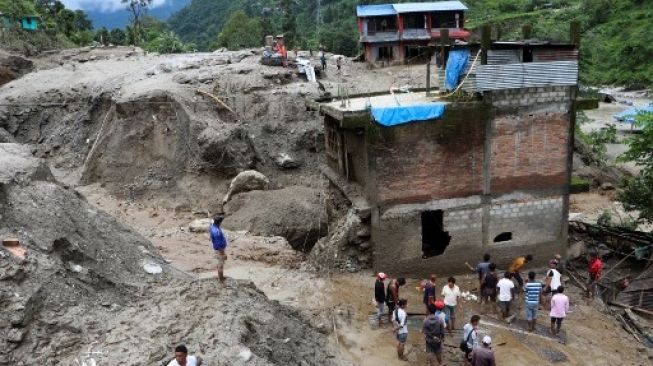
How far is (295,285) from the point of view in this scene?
15.7 meters

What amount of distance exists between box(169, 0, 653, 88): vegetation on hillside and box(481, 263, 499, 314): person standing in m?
29.9

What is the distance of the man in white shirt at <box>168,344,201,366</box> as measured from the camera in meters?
8.22

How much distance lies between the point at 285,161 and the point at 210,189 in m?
4.02

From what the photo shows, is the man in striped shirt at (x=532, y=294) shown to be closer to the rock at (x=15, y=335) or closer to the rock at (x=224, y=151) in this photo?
the rock at (x=15, y=335)

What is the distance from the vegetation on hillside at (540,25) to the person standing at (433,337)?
109 feet

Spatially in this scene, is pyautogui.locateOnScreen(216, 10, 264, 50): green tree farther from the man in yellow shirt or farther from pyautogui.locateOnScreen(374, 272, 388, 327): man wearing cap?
pyautogui.locateOnScreen(374, 272, 388, 327): man wearing cap

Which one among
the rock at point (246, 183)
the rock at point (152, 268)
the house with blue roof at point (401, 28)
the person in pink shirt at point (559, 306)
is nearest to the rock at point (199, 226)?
the rock at point (246, 183)

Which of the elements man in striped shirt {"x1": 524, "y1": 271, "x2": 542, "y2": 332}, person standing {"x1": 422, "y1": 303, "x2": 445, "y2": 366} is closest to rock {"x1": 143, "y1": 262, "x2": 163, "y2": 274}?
person standing {"x1": 422, "y1": 303, "x2": 445, "y2": 366}

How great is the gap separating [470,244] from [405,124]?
409cm

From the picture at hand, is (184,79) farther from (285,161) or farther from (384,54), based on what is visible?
(384,54)

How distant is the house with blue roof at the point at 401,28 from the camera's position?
137 feet

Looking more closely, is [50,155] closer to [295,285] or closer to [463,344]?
[295,285]

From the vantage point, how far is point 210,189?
2570 cm

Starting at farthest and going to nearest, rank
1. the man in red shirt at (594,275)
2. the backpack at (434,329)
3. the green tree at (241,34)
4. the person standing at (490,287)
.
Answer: the green tree at (241,34) → the man in red shirt at (594,275) → the person standing at (490,287) → the backpack at (434,329)
